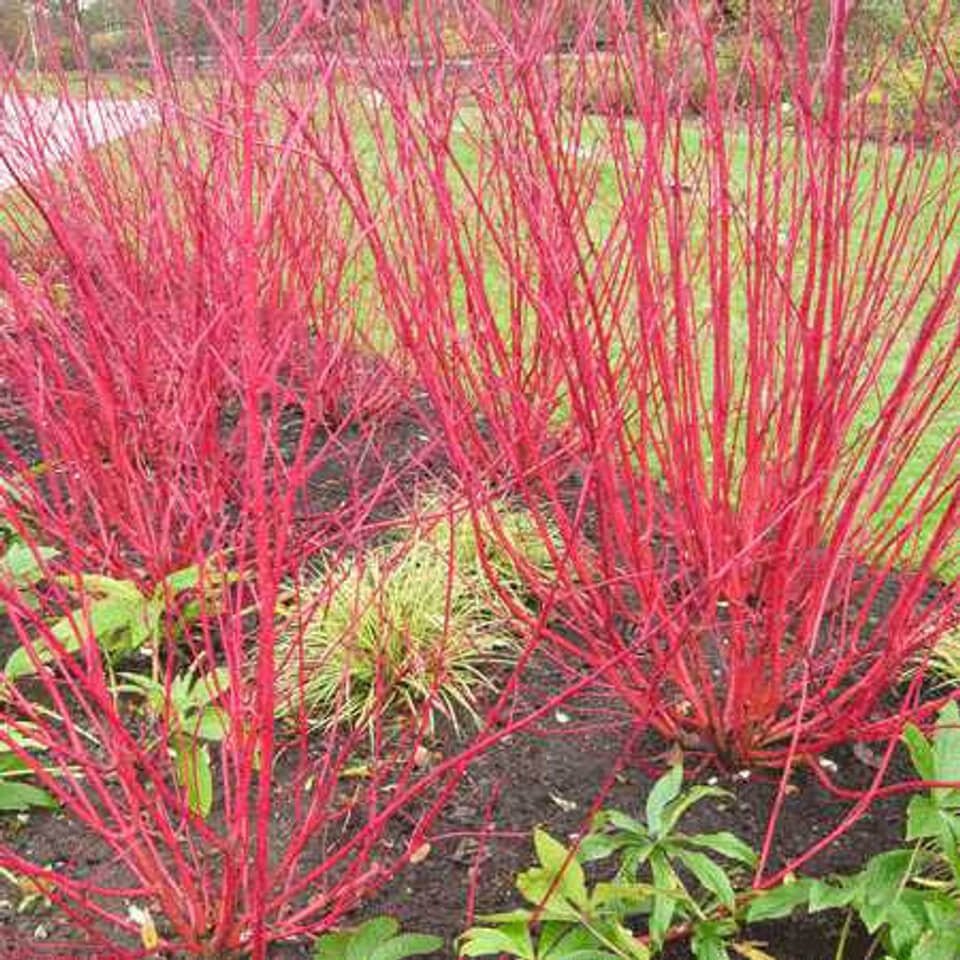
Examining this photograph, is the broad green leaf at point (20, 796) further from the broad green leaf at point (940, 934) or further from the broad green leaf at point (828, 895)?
the broad green leaf at point (940, 934)

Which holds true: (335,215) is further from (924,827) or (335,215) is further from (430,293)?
(924,827)

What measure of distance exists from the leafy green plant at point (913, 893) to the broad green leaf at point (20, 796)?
4.02 ft

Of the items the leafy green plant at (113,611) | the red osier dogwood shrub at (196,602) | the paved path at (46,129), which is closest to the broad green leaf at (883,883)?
the red osier dogwood shrub at (196,602)

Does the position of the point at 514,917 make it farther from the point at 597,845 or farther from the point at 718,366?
the point at 718,366

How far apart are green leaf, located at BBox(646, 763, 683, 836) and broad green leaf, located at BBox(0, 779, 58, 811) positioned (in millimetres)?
1065

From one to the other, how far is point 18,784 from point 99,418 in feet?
4.22

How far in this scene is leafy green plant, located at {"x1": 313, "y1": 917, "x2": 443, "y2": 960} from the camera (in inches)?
64.0

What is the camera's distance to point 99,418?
Result: 316 cm

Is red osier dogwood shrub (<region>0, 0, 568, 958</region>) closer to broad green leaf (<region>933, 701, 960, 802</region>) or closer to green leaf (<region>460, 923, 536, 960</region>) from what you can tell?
green leaf (<region>460, 923, 536, 960</region>)

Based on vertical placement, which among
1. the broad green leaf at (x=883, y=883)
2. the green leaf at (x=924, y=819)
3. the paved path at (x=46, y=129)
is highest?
the paved path at (x=46, y=129)

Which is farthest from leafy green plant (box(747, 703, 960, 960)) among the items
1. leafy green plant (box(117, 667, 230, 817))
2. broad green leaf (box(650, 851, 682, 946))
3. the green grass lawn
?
leafy green plant (box(117, 667, 230, 817))

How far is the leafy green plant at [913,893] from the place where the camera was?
162 cm

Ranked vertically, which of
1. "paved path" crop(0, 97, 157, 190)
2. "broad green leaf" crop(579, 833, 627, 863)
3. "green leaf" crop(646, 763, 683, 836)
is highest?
"paved path" crop(0, 97, 157, 190)

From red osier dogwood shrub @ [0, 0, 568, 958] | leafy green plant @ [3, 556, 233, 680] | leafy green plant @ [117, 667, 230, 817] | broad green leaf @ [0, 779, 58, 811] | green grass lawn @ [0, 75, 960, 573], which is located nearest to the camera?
red osier dogwood shrub @ [0, 0, 568, 958]
